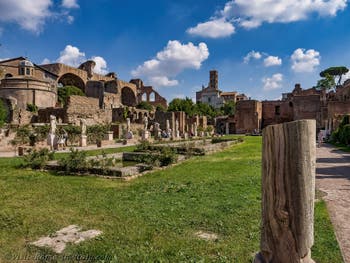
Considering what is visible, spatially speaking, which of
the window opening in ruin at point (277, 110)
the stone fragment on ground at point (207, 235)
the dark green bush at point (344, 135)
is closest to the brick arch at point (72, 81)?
the window opening in ruin at point (277, 110)

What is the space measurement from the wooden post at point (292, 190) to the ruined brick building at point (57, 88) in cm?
1196

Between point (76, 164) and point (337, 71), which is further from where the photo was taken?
point (337, 71)

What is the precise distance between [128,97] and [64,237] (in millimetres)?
75466

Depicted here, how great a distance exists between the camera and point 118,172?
7.88 meters

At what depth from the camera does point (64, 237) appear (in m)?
3.58

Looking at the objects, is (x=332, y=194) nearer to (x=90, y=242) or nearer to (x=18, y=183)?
(x=90, y=242)

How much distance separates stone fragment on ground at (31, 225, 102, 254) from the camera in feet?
11.0

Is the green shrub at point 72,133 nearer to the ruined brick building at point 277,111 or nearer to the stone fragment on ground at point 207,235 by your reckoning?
the stone fragment on ground at point 207,235

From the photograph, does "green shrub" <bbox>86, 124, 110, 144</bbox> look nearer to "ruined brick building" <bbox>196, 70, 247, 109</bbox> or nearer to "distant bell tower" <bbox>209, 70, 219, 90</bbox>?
"ruined brick building" <bbox>196, 70, 247, 109</bbox>

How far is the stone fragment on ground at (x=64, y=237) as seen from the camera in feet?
11.0

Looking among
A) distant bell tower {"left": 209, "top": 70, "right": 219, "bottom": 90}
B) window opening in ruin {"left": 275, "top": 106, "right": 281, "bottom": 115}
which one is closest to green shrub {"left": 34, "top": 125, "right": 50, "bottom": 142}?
window opening in ruin {"left": 275, "top": 106, "right": 281, "bottom": 115}

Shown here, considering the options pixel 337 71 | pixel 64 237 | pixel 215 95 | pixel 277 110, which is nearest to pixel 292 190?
pixel 64 237

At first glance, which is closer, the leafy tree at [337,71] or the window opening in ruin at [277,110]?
the window opening in ruin at [277,110]

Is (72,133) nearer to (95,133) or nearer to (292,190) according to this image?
(95,133)
